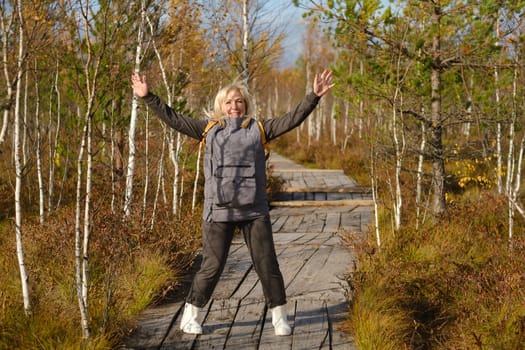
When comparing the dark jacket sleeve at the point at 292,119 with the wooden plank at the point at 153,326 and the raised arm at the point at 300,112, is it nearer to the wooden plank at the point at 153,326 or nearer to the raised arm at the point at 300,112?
the raised arm at the point at 300,112

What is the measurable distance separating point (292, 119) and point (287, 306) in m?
1.61

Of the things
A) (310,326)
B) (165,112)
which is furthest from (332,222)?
(165,112)

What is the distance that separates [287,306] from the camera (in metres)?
4.38

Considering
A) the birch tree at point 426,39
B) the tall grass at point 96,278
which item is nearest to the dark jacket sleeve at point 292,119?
the tall grass at point 96,278

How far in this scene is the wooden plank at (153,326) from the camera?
364cm

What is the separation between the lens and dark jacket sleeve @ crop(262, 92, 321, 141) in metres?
3.54

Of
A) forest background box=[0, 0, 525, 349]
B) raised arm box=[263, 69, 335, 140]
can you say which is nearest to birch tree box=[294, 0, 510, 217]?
forest background box=[0, 0, 525, 349]

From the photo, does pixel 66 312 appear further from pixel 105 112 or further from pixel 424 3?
pixel 424 3

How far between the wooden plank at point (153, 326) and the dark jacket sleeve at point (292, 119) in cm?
155

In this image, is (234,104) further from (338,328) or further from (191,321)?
(338,328)

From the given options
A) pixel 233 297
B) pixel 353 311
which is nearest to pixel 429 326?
pixel 353 311

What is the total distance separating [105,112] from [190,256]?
352 cm

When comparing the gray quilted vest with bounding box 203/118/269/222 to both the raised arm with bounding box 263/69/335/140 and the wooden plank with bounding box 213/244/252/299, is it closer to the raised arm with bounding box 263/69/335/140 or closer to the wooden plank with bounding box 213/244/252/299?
the raised arm with bounding box 263/69/335/140

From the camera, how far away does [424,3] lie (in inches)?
270
